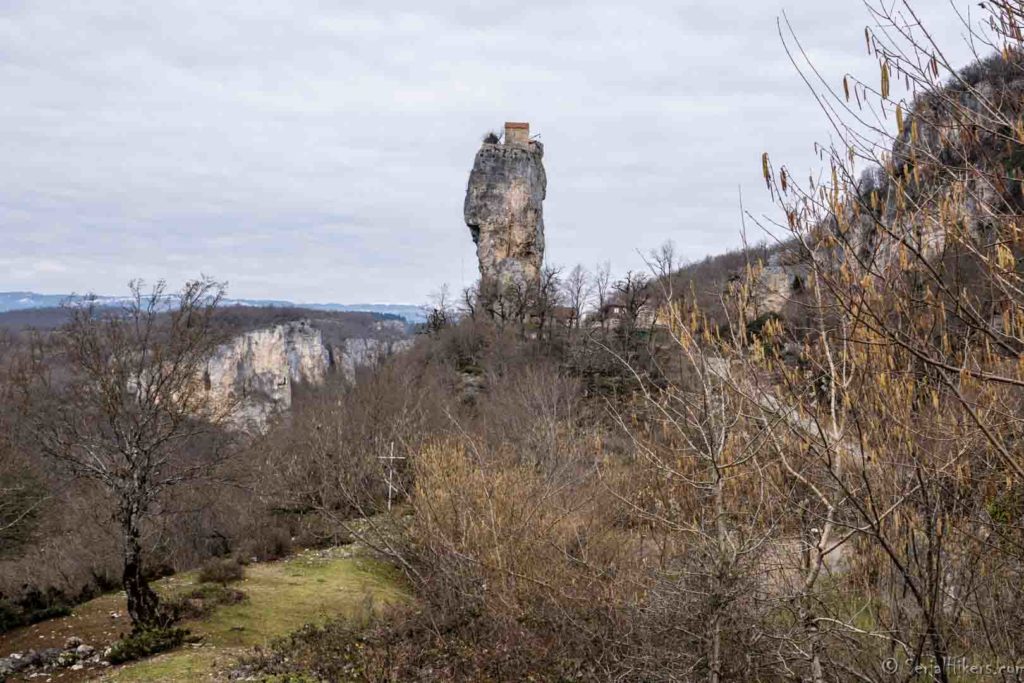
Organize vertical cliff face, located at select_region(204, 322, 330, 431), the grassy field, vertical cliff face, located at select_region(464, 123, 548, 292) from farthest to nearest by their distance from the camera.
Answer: vertical cliff face, located at select_region(204, 322, 330, 431)
vertical cliff face, located at select_region(464, 123, 548, 292)
the grassy field

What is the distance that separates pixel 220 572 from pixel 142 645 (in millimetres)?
3259

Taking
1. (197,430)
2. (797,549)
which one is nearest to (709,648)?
(797,549)

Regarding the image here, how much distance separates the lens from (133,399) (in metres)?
9.55

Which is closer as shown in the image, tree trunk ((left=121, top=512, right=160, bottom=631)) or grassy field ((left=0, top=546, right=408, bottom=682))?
grassy field ((left=0, top=546, right=408, bottom=682))

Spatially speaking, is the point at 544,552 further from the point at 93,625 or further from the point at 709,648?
the point at 93,625

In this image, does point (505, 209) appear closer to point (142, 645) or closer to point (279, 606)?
point (279, 606)

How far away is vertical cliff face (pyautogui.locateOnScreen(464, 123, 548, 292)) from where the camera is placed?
45.1 meters

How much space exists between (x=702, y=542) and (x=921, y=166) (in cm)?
310

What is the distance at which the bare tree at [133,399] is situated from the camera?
9234 millimetres

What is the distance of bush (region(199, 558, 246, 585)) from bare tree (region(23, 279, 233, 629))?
2.34 metres

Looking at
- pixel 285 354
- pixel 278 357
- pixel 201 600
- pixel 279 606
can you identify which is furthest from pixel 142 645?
pixel 285 354

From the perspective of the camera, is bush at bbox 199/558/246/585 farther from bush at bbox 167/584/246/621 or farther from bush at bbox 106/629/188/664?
bush at bbox 106/629/188/664

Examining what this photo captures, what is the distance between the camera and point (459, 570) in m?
9.07

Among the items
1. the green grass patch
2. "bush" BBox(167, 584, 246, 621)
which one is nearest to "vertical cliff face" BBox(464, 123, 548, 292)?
the green grass patch
